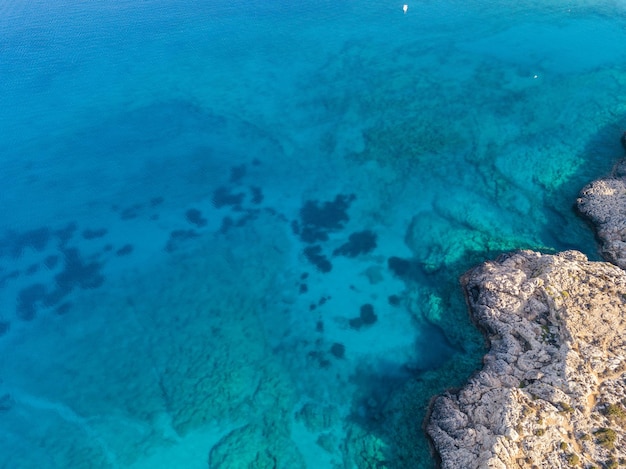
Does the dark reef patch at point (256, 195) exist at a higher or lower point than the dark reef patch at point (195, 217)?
Answer: higher

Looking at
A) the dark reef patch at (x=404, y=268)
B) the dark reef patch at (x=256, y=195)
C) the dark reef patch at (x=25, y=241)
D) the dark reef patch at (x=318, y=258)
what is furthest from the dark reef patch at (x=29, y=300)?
the dark reef patch at (x=404, y=268)

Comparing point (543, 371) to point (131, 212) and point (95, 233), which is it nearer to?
point (131, 212)

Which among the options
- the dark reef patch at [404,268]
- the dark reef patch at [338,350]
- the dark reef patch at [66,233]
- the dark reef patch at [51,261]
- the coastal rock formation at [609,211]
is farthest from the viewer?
the dark reef patch at [66,233]

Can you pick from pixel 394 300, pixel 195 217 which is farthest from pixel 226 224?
pixel 394 300

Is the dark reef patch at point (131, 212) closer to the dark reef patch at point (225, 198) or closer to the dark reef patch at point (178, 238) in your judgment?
the dark reef patch at point (178, 238)

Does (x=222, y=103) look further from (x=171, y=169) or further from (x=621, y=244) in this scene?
(x=621, y=244)

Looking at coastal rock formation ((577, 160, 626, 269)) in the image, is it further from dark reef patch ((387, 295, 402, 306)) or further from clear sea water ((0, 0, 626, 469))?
dark reef patch ((387, 295, 402, 306))
